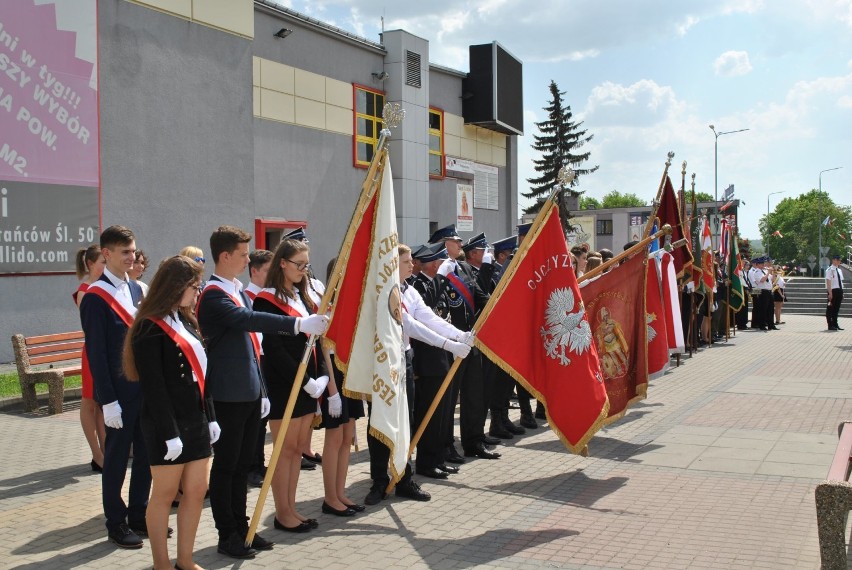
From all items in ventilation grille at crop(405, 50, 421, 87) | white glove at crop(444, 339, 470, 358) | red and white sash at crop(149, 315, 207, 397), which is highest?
ventilation grille at crop(405, 50, 421, 87)

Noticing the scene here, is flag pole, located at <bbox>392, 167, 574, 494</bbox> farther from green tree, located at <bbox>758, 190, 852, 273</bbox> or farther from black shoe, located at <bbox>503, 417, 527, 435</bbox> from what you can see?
green tree, located at <bbox>758, 190, 852, 273</bbox>

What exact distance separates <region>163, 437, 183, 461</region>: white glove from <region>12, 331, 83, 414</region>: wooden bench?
6.36m

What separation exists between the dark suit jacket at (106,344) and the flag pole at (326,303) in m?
1.13

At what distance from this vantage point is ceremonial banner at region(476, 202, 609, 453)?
7.37 m

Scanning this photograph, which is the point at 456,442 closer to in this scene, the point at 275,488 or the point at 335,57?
the point at 275,488

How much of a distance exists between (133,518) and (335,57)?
2039 centimetres

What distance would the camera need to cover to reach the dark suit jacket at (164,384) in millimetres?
4738

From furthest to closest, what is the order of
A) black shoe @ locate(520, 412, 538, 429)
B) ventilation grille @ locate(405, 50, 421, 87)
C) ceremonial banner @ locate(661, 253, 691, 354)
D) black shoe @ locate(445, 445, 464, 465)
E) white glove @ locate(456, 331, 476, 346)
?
ventilation grille @ locate(405, 50, 421, 87) < ceremonial banner @ locate(661, 253, 691, 354) < black shoe @ locate(520, 412, 538, 429) < black shoe @ locate(445, 445, 464, 465) < white glove @ locate(456, 331, 476, 346)

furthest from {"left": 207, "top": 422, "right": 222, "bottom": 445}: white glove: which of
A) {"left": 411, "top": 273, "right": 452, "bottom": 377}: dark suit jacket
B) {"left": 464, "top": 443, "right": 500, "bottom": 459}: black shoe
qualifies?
{"left": 464, "top": 443, "right": 500, "bottom": 459}: black shoe

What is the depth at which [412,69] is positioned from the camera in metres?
27.5

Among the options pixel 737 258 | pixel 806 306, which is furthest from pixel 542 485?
pixel 806 306

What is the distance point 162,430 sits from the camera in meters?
4.73

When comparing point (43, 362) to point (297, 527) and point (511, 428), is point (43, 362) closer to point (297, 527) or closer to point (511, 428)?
point (511, 428)

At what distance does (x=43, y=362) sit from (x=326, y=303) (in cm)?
675
